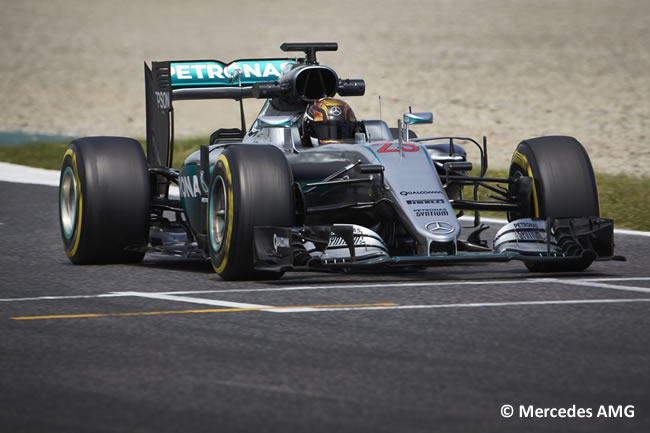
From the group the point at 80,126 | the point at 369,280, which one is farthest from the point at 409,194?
the point at 80,126

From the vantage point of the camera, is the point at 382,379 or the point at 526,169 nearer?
the point at 382,379

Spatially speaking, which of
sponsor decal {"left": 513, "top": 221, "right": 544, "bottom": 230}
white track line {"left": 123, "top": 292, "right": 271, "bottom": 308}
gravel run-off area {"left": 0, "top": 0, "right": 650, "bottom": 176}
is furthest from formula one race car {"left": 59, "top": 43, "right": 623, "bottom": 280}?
gravel run-off area {"left": 0, "top": 0, "right": 650, "bottom": 176}

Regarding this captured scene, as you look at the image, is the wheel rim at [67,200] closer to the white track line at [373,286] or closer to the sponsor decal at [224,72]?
the sponsor decal at [224,72]

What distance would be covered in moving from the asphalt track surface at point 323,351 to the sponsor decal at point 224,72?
2750 mm

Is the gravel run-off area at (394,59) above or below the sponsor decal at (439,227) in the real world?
above

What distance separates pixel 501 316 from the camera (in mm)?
8266

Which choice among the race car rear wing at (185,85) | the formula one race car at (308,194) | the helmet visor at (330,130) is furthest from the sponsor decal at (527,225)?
the race car rear wing at (185,85)

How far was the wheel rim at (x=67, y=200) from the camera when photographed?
40.0ft

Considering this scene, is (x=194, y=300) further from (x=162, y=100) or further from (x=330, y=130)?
(x=162, y=100)

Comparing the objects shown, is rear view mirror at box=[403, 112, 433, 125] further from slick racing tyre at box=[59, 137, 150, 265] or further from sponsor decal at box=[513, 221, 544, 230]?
slick racing tyre at box=[59, 137, 150, 265]

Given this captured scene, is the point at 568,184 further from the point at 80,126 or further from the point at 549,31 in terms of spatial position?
the point at 549,31

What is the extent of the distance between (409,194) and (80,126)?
1921cm

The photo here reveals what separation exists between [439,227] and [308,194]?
136 cm

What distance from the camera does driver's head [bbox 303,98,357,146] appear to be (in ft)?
36.9
